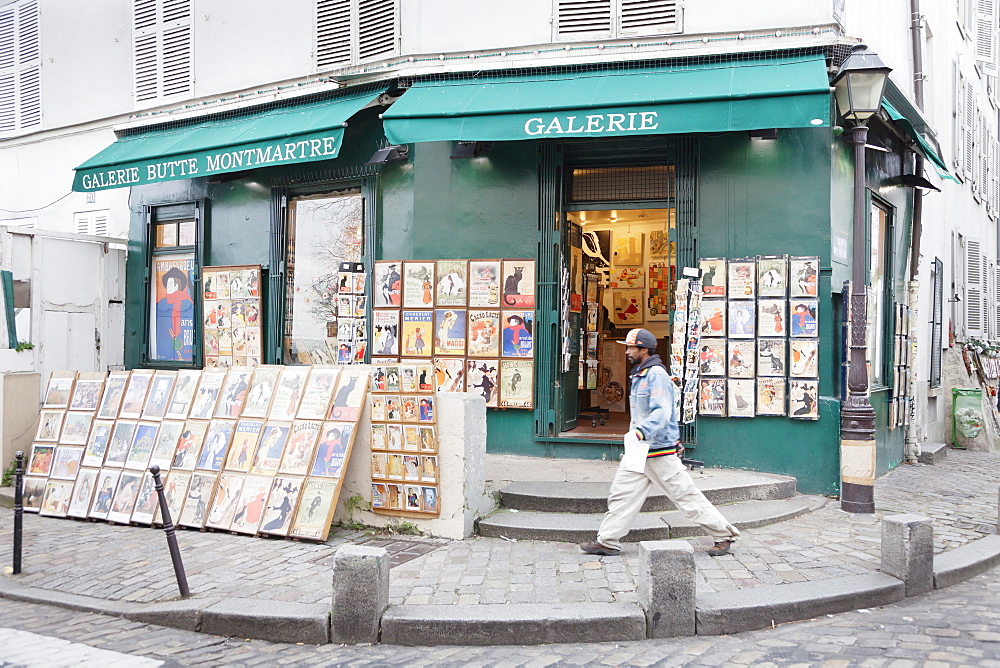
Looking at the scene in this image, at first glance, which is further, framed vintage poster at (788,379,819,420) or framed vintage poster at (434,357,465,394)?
framed vintage poster at (434,357,465,394)

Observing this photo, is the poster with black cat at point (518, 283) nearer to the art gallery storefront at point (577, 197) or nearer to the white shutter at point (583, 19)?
the art gallery storefront at point (577, 197)

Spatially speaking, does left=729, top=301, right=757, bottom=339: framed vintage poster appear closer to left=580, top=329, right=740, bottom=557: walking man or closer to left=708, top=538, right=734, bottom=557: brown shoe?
left=580, top=329, right=740, bottom=557: walking man

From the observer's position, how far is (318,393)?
295 inches

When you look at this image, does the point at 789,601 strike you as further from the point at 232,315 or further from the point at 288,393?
the point at 232,315

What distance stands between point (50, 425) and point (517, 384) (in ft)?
16.9

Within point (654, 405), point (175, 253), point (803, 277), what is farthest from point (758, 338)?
point (175, 253)

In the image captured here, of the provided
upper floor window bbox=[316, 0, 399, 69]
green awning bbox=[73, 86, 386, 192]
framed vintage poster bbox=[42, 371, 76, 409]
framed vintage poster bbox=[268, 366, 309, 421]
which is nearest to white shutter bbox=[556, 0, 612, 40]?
upper floor window bbox=[316, 0, 399, 69]

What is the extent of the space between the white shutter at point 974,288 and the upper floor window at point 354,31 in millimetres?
11669

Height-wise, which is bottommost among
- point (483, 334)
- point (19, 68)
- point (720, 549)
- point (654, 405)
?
point (720, 549)

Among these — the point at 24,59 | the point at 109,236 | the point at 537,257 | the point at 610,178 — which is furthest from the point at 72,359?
the point at 610,178

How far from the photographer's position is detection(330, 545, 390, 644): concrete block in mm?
5109

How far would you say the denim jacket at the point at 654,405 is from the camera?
245 inches

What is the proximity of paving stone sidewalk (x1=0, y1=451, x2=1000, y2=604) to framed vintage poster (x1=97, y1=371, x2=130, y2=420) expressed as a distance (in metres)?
1.15

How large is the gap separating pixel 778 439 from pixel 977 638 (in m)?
3.77
